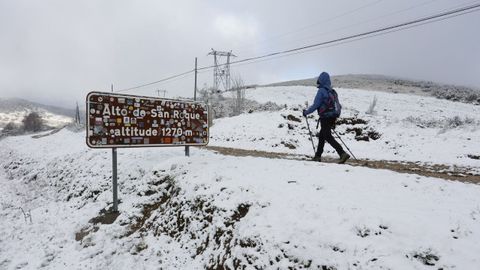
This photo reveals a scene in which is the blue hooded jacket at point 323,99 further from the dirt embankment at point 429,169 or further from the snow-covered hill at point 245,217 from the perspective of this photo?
the dirt embankment at point 429,169

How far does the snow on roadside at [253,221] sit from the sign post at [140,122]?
3.29ft

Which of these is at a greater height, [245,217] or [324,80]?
[324,80]

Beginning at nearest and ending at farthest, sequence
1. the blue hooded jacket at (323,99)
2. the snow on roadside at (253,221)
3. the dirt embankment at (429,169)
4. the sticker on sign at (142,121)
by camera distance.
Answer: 1. the snow on roadside at (253,221)
2. the dirt embankment at (429,169)
3. the blue hooded jacket at (323,99)
4. the sticker on sign at (142,121)

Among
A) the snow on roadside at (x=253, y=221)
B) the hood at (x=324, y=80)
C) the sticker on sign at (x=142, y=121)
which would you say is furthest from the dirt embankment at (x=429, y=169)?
the sticker on sign at (x=142, y=121)

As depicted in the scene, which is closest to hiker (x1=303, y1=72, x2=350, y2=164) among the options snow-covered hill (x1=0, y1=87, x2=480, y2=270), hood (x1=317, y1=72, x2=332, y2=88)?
hood (x1=317, y1=72, x2=332, y2=88)

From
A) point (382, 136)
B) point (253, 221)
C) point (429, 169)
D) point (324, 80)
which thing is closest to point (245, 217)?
point (253, 221)

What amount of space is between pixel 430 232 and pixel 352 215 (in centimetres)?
110

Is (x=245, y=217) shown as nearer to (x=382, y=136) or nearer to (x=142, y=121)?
(x=142, y=121)

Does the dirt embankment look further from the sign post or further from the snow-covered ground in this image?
the sign post

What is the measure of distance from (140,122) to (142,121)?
73 mm

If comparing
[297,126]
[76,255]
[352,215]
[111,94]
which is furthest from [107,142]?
[297,126]

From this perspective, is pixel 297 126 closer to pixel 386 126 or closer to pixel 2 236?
pixel 386 126

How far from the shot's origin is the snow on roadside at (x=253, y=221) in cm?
463

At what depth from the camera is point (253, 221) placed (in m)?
5.98
